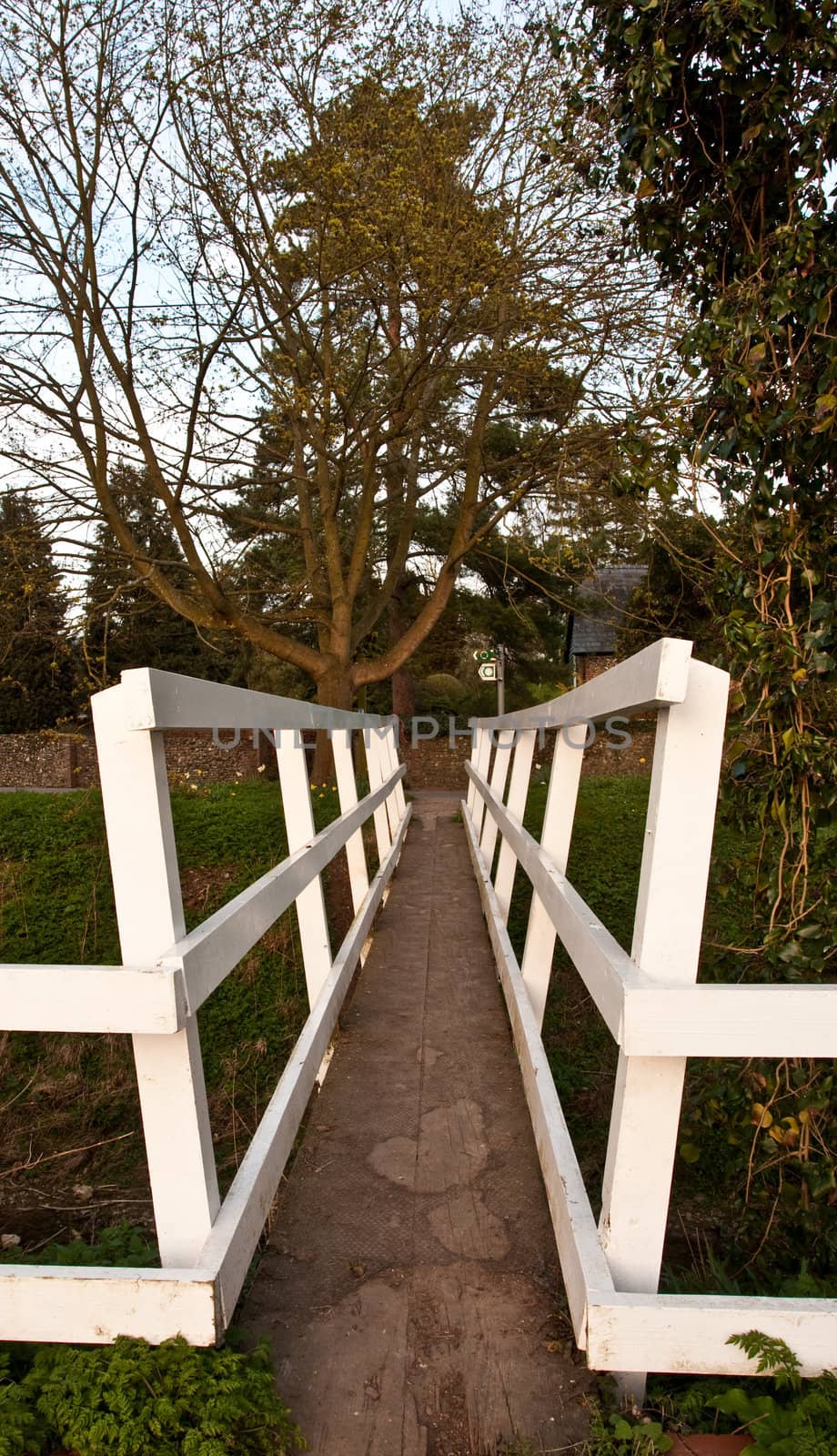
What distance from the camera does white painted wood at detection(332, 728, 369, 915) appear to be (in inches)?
181

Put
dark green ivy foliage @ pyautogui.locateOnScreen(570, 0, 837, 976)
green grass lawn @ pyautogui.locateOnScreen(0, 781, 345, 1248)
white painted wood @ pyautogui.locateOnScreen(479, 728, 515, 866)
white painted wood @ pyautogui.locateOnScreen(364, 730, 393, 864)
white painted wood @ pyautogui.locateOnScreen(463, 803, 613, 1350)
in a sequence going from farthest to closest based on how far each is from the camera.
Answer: white painted wood @ pyautogui.locateOnScreen(364, 730, 393, 864) → white painted wood @ pyautogui.locateOnScreen(479, 728, 515, 866) → green grass lawn @ pyautogui.locateOnScreen(0, 781, 345, 1248) → dark green ivy foliage @ pyautogui.locateOnScreen(570, 0, 837, 976) → white painted wood @ pyautogui.locateOnScreen(463, 803, 613, 1350)

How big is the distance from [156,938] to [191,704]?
0.42 meters

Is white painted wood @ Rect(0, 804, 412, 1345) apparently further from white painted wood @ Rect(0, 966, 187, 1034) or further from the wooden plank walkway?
the wooden plank walkway

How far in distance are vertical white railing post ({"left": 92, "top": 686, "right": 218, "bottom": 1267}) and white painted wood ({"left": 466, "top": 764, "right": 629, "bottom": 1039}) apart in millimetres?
722

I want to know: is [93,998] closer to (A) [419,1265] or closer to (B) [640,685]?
(B) [640,685]

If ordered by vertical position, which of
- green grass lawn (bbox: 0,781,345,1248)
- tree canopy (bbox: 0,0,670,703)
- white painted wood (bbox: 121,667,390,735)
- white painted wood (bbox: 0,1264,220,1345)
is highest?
tree canopy (bbox: 0,0,670,703)

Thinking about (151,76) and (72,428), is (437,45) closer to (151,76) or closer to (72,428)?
(151,76)

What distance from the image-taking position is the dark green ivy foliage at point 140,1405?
1.51m

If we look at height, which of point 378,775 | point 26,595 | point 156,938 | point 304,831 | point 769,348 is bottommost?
point 378,775

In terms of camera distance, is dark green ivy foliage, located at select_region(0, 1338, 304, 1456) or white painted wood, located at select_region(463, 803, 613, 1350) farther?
white painted wood, located at select_region(463, 803, 613, 1350)

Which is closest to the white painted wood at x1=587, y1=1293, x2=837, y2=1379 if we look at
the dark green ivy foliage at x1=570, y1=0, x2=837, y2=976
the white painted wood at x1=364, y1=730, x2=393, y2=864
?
the dark green ivy foliage at x1=570, y1=0, x2=837, y2=976

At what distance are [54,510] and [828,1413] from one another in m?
11.6

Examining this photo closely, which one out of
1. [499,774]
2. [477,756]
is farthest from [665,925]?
[477,756]

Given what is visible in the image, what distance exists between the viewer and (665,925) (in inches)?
65.2
